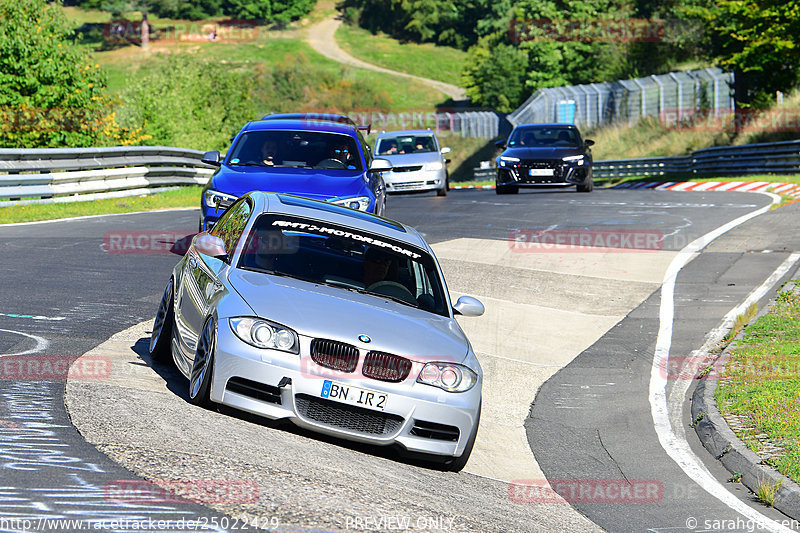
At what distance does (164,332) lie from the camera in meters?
8.80

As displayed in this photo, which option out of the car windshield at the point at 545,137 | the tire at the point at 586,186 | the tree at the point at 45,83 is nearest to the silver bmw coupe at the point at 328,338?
the car windshield at the point at 545,137

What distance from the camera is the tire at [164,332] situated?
8.78 m

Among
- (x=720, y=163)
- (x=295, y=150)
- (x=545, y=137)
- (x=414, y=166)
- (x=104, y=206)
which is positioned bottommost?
(x=720, y=163)

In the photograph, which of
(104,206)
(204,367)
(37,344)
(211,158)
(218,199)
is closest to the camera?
(204,367)

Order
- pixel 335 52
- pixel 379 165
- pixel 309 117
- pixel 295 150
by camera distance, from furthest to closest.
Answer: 1. pixel 335 52
2. pixel 309 117
3. pixel 379 165
4. pixel 295 150

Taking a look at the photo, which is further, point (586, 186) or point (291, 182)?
point (586, 186)

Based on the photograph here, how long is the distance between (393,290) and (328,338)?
54.8 inches

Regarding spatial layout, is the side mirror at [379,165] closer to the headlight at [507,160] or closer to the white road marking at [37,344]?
the white road marking at [37,344]

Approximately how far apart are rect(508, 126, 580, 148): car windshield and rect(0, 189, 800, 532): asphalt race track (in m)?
8.32

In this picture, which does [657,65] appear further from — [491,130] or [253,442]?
[253,442]

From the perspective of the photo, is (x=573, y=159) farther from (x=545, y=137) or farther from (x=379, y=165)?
(x=379, y=165)

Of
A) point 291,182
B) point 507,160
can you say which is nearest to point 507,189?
point 507,160

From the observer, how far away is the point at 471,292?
49.3 ft

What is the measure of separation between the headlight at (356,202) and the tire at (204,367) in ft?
19.8
